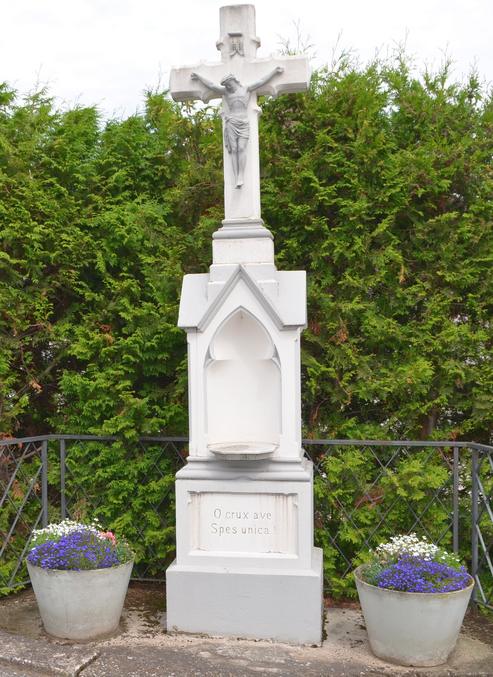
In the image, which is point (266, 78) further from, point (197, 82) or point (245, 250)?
point (245, 250)

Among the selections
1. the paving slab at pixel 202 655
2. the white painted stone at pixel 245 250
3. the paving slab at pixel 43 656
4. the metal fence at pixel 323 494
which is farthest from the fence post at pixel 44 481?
the white painted stone at pixel 245 250

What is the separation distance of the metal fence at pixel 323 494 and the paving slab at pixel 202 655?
61 cm

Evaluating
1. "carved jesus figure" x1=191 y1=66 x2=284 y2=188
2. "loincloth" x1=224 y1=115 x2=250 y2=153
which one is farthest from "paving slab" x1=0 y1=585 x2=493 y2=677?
"loincloth" x1=224 y1=115 x2=250 y2=153

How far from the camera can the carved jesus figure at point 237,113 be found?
430cm

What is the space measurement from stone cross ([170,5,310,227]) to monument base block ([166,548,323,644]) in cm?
222

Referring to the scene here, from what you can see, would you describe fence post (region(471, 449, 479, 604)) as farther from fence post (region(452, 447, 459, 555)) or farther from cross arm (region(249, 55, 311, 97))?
cross arm (region(249, 55, 311, 97))

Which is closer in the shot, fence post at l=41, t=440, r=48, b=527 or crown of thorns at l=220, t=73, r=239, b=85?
crown of thorns at l=220, t=73, r=239, b=85

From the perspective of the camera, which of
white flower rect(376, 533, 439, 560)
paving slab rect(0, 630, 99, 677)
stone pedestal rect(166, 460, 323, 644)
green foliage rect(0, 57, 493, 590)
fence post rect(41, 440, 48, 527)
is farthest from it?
fence post rect(41, 440, 48, 527)

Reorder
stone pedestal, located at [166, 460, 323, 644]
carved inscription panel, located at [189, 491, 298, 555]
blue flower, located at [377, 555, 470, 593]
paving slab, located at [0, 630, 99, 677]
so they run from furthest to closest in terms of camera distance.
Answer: carved inscription panel, located at [189, 491, 298, 555], stone pedestal, located at [166, 460, 323, 644], blue flower, located at [377, 555, 470, 593], paving slab, located at [0, 630, 99, 677]

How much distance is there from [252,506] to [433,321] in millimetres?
1959

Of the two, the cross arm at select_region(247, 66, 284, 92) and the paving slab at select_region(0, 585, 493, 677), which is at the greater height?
the cross arm at select_region(247, 66, 284, 92)

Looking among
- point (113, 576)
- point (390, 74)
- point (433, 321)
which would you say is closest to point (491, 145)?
point (390, 74)

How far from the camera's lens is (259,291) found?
421cm

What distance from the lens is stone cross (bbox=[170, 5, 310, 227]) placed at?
4.31 meters
